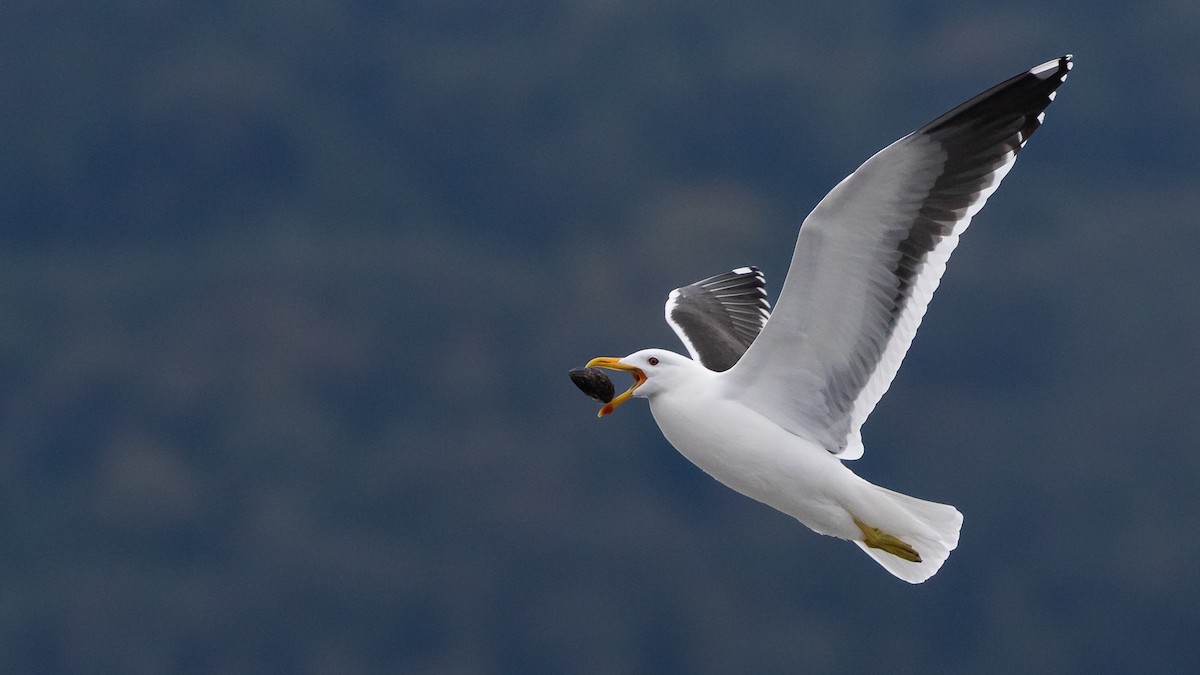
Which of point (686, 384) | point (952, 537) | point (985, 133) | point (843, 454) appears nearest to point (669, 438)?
point (686, 384)

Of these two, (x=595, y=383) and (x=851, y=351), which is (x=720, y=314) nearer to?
(x=595, y=383)

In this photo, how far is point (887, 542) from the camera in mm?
10305

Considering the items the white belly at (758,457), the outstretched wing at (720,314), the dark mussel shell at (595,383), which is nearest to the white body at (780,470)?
the white belly at (758,457)

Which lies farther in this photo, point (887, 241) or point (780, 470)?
point (780, 470)

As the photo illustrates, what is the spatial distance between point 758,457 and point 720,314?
3225 mm

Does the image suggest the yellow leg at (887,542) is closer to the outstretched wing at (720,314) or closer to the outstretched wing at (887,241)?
the outstretched wing at (887,241)

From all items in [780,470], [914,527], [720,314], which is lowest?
[914,527]

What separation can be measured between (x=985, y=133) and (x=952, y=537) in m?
2.29

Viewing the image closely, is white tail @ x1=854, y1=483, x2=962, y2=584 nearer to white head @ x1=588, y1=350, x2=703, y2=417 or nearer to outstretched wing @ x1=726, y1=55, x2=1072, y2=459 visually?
outstretched wing @ x1=726, y1=55, x2=1072, y2=459

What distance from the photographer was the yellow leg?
33.7 feet

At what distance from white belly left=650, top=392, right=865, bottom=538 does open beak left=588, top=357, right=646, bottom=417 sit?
19cm

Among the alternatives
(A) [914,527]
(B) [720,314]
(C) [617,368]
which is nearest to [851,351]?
(A) [914,527]

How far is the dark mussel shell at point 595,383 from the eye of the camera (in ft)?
34.1

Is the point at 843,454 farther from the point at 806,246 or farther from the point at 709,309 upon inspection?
the point at 709,309
